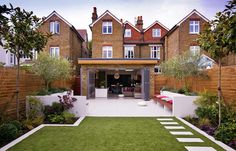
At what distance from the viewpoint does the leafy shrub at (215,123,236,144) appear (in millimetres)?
6964

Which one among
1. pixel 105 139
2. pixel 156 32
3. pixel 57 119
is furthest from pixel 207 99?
pixel 156 32

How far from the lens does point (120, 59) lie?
2114 cm

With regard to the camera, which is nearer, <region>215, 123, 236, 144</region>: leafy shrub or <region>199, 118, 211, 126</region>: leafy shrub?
<region>215, 123, 236, 144</region>: leafy shrub

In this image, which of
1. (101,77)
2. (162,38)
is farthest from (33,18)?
(162,38)

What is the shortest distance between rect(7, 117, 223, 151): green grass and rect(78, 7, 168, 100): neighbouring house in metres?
11.8

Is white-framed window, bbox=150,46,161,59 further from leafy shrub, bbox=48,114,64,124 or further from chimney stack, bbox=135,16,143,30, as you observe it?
leafy shrub, bbox=48,114,64,124

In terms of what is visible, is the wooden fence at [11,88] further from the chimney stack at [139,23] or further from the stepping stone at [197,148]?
the chimney stack at [139,23]

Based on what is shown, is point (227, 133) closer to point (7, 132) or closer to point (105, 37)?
point (7, 132)

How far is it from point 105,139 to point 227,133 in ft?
11.2

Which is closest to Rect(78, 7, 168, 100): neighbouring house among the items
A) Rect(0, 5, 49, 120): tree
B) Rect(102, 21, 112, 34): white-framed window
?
Rect(102, 21, 112, 34): white-framed window

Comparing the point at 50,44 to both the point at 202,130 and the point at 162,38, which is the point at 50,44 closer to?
the point at 162,38

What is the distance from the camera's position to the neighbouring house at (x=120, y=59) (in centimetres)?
2127

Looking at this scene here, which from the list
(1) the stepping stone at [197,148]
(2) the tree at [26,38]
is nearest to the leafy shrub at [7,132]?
(2) the tree at [26,38]

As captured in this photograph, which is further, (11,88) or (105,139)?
(11,88)
